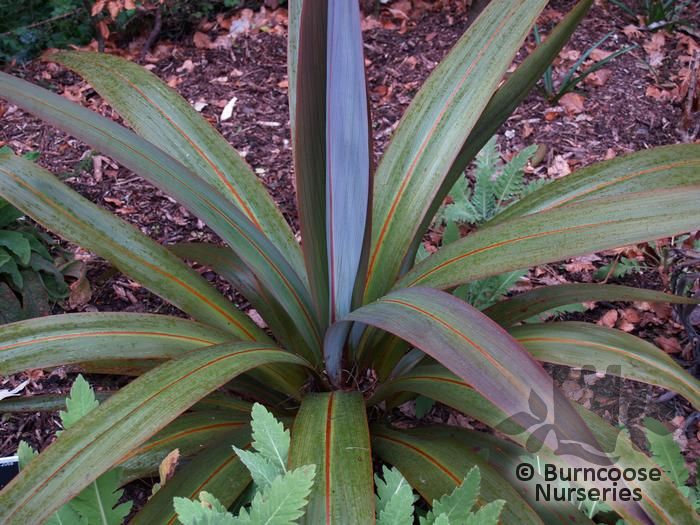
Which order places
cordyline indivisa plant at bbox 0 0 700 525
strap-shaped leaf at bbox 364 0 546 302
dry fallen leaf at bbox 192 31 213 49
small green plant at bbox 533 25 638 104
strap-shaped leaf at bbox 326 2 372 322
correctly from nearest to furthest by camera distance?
cordyline indivisa plant at bbox 0 0 700 525
strap-shaped leaf at bbox 326 2 372 322
strap-shaped leaf at bbox 364 0 546 302
small green plant at bbox 533 25 638 104
dry fallen leaf at bbox 192 31 213 49

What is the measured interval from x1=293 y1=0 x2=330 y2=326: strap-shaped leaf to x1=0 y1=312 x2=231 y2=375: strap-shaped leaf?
0.95 ft

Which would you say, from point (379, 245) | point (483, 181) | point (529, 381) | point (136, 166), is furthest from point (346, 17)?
point (483, 181)

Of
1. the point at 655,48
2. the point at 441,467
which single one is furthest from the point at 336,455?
the point at 655,48

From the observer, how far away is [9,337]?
1224mm

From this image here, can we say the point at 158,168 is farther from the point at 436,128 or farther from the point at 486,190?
the point at 486,190

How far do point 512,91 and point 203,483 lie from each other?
3.55ft

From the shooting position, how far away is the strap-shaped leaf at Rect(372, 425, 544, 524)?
1188 mm

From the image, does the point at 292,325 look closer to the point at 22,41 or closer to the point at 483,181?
the point at 483,181

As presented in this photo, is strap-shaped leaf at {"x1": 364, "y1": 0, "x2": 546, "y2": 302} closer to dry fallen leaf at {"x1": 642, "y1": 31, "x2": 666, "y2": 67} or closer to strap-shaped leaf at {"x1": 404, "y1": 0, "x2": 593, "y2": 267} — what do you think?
strap-shaped leaf at {"x1": 404, "y1": 0, "x2": 593, "y2": 267}

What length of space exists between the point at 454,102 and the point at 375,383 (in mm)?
688

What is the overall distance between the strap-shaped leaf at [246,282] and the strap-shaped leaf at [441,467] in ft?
1.09

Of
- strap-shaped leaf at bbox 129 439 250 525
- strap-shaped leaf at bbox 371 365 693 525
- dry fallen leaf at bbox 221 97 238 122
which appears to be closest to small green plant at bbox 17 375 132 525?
strap-shaped leaf at bbox 129 439 250 525

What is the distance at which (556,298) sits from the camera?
1.45 meters

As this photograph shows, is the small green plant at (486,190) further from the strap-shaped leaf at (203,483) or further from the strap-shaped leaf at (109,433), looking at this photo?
the strap-shaped leaf at (109,433)
